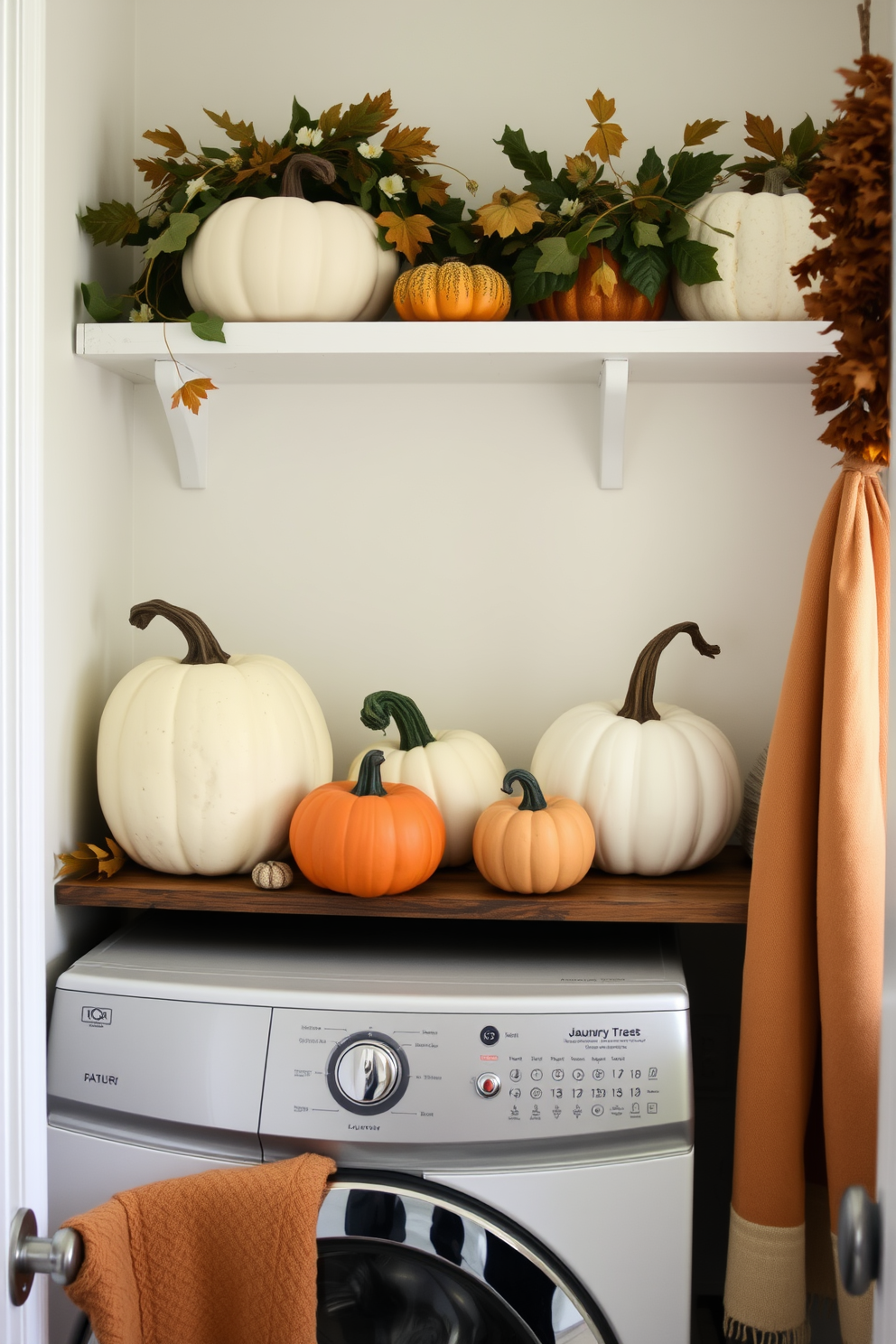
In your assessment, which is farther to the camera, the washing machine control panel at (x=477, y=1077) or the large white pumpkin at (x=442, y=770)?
the large white pumpkin at (x=442, y=770)

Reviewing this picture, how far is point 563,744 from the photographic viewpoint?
1.31 meters

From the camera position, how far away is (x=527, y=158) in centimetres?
139

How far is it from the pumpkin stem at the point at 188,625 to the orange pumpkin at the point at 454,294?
1.64ft

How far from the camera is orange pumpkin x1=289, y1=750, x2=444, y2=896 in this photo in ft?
3.86

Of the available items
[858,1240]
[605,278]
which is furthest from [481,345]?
[858,1240]

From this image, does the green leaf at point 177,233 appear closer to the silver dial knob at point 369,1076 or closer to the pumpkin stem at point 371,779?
the pumpkin stem at point 371,779

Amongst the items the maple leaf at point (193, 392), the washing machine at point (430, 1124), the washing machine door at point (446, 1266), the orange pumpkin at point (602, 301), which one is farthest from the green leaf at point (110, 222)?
the washing machine door at point (446, 1266)

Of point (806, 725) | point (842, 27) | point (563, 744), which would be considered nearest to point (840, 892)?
point (806, 725)

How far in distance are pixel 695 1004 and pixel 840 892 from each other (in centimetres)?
54

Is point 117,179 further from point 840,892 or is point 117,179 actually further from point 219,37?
point 840,892

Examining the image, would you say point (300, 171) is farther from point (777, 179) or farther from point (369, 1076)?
point (369, 1076)

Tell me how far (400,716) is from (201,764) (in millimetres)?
264

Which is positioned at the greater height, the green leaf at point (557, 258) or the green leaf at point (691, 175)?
the green leaf at point (691, 175)

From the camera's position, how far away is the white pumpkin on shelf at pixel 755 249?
129cm
